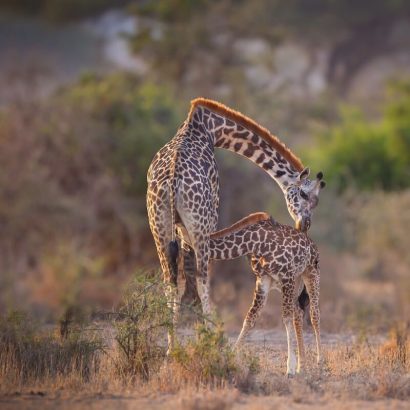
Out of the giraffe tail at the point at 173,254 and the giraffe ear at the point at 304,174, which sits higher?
the giraffe ear at the point at 304,174

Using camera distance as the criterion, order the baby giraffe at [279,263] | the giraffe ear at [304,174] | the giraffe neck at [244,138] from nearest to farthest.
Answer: the baby giraffe at [279,263] < the giraffe ear at [304,174] < the giraffe neck at [244,138]

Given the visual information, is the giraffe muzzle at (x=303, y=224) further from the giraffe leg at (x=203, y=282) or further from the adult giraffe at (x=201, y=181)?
the giraffe leg at (x=203, y=282)

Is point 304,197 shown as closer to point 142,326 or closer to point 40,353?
point 142,326

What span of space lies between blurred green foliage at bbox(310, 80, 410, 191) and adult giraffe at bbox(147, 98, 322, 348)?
13.6 meters

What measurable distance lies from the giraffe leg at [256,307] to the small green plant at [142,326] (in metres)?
0.71

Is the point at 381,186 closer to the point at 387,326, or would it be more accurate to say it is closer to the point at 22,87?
the point at 22,87

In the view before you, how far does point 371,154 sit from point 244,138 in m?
15.9

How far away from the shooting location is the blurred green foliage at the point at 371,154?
25.1 m

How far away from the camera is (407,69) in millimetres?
47188

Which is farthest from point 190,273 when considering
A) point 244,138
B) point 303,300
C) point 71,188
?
point 71,188

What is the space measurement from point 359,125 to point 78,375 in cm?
1961

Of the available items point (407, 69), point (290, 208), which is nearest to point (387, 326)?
point (290, 208)

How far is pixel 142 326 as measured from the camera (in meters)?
9.35

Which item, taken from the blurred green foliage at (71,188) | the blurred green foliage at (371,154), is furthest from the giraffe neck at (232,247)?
the blurred green foliage at (371,154)
